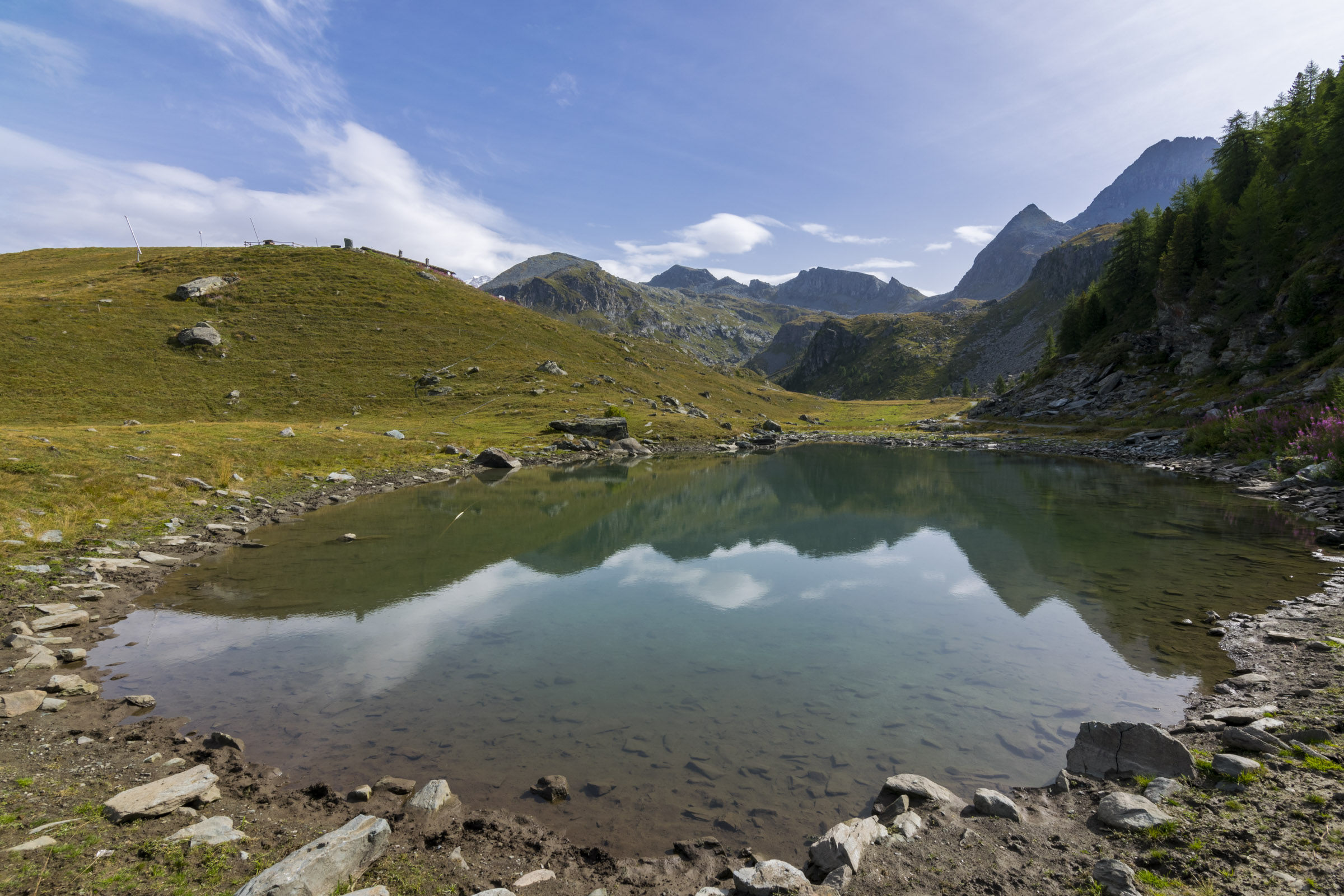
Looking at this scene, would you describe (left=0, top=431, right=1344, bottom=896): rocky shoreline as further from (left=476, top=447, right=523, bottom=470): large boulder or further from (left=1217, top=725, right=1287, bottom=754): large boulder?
(left=476, top=447, right=523, bottom=470): large boulder

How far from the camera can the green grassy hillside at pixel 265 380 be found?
2905 centimetres

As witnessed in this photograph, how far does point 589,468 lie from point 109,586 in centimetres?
4267

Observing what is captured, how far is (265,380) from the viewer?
74.8 meters

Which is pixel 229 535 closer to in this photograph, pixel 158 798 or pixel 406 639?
pixel 406 639

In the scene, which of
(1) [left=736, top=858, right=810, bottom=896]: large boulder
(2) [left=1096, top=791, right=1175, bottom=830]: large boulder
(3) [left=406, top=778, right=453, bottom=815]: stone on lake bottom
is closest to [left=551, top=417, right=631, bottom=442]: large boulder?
(3) [left=406, top=778, right=453, bottom=815]: stone on lake bottom

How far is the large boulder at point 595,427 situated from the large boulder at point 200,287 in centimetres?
7082

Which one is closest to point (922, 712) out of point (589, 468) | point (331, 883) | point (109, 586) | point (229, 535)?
point (331, 883)

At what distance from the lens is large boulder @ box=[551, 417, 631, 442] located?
72125 millimetres

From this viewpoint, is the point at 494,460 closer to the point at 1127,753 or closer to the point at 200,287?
the point at 1127,753

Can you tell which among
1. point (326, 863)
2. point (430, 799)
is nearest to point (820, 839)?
point (430, 799)

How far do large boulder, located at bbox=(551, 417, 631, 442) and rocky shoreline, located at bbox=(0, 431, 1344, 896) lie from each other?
201 ft

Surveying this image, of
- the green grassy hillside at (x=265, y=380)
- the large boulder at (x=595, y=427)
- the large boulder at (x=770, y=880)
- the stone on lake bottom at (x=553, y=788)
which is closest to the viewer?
the large boulder at (x=770, y=880)

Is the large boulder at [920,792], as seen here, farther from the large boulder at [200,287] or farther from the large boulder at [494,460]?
the large boulder at [200,287]

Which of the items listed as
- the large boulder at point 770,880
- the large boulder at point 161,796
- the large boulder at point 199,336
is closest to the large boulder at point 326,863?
the large boulder at point 161,796
